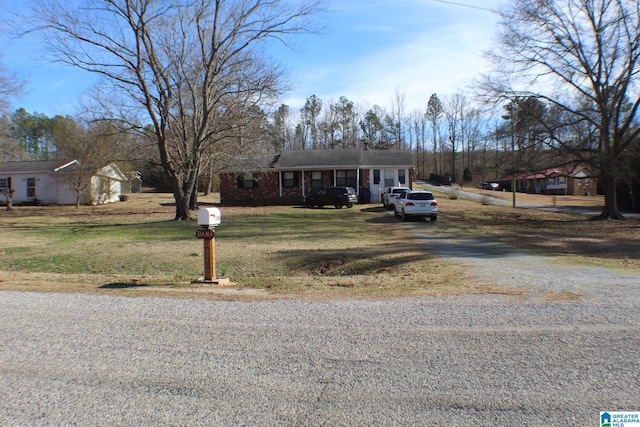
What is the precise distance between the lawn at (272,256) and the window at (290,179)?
14.6 m

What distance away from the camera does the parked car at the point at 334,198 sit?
32.4 m

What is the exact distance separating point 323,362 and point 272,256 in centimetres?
842

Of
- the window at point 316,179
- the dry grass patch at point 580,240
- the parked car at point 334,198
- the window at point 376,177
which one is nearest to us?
the dry grass patch at point 580,240

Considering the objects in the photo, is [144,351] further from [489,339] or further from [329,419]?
[489,339]

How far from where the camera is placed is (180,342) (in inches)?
194

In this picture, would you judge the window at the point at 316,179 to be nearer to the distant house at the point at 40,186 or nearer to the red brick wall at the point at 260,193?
the red brick wall at the point at 260,193

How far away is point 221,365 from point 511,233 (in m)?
16.8

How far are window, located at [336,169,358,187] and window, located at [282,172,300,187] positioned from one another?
3.51 metres

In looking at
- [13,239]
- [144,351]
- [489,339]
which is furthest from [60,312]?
[13,239]

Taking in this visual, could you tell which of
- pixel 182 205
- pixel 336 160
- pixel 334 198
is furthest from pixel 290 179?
pixel 182 205

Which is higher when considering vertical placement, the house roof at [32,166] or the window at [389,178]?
the house roof at [32,166]

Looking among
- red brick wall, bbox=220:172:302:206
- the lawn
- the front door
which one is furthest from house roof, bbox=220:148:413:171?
the lawn

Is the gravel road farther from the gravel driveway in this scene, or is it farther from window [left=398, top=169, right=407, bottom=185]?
window [left=398, top=169, right=407, bottom=185]

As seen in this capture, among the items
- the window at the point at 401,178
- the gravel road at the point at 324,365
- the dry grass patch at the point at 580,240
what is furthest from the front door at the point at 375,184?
the gravel road at the point at 324,365
